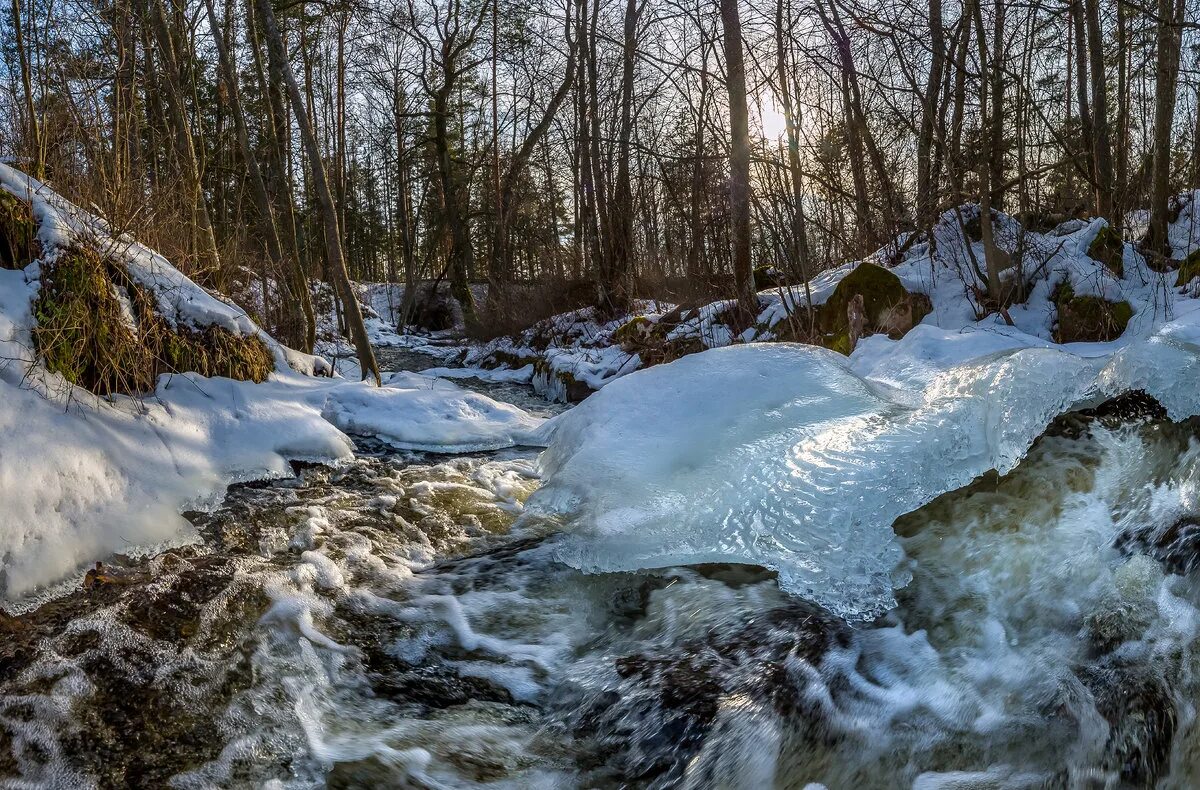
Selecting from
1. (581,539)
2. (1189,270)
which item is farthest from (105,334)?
(1189,270)

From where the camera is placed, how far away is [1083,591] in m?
1.94

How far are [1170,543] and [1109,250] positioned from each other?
14.3 ft

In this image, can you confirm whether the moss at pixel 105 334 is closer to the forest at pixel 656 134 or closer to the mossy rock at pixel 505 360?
the forest at pixel 656 134

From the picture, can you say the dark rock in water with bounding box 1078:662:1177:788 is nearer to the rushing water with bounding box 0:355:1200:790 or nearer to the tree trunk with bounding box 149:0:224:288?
the rushing water with bounding box 0:355:1200:790

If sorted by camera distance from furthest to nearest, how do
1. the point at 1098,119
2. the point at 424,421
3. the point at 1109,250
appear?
1. the point at 1098,119
2. the point at 1109,250
3. the point at 424,421

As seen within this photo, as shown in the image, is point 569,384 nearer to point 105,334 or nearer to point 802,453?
point 105,334

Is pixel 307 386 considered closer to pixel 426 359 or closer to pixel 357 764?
pixel 357 764

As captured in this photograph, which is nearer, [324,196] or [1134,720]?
[1134,720]

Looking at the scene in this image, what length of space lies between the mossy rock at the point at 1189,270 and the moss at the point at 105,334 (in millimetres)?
6468

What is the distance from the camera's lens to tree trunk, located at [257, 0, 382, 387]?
554 centimetres

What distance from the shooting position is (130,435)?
2785 mm

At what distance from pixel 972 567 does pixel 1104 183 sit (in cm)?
624

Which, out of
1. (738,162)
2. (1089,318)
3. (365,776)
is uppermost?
(738,162)

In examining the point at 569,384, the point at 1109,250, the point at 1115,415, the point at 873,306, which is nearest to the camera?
the point at 1115,415
